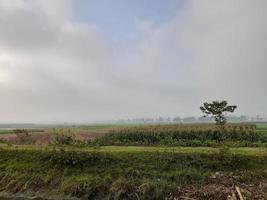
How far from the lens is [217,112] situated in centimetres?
2997

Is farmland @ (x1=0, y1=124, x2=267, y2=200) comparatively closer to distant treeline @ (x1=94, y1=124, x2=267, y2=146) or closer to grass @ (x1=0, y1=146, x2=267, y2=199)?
grass @ (x1=0, y1=146, x2=267, y2=199)

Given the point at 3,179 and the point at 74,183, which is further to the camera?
the point at 3,179

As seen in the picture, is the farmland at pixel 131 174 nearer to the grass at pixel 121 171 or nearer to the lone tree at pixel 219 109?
the grass at pixel 121 171

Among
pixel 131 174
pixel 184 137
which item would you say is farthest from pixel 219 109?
pixel 131 174

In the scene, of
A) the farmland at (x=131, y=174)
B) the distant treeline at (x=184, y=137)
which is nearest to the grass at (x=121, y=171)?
the farmland at (x=131, y=174)

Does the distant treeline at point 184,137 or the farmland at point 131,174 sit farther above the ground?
the distant treeline at point 184,137

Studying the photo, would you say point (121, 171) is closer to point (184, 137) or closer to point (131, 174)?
point (131, 174)

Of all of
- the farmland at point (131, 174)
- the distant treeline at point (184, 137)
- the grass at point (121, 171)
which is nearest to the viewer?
the farmland at point (131, 174)

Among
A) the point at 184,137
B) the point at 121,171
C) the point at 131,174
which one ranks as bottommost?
the point at 131,174

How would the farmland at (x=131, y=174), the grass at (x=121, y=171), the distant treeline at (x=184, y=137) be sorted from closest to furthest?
the farmland at (x=131, y=174) → the grass at (x=121, y=171) → the distant treeline at (x=184, y=137)

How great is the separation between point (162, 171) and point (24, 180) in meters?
7.76

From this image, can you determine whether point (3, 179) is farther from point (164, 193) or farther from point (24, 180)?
point (164, 193)

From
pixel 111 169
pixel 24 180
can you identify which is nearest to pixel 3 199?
pixel 24 180

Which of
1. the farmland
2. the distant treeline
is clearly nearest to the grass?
the farmland
